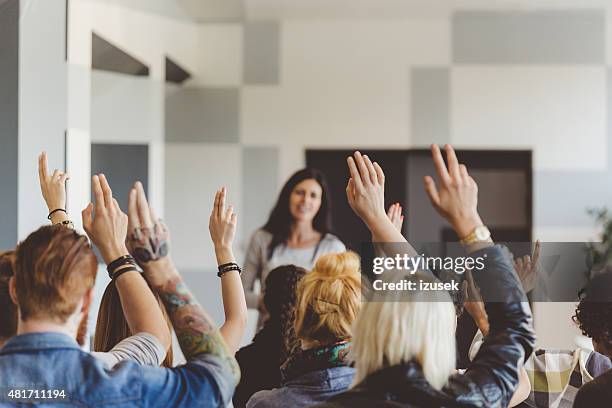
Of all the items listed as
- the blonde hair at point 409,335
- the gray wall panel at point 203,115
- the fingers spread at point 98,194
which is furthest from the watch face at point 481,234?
the gray wall panel at point 203,115

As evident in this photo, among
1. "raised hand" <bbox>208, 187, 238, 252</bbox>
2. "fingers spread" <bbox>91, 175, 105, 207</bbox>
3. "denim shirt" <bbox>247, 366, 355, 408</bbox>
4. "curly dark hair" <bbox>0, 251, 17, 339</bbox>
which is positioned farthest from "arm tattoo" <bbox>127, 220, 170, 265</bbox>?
"denim shirt" <bbox>247, 366, 355, 408</bbox>

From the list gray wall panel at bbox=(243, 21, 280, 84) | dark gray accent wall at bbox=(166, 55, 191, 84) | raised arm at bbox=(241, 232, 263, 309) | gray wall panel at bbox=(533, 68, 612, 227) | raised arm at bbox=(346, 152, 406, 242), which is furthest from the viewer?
gray wall panel at bbox=(243, 21, 280, 84)

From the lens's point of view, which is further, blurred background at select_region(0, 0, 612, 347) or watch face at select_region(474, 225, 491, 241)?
blurred background at select_region(0, 0, 612, 347)

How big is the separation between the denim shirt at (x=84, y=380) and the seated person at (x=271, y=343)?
0.72 meters

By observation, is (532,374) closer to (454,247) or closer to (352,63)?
(454,247)

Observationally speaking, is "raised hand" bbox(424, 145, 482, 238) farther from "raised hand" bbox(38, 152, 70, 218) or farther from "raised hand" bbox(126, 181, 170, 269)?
"raised hand" bbox(38, 152, 70, 218)

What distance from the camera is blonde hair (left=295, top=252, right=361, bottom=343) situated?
1379 mm

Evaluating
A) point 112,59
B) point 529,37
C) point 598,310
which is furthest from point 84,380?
point 529,37

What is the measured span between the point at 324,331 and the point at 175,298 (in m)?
0.41

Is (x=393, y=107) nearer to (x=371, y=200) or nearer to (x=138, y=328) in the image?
(x=371, y=200)

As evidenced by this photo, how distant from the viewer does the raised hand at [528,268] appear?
1427 mm

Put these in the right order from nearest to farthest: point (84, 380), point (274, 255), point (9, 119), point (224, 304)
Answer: point (84, 380)
point (224, 304)
point (9, 119)
point (274, 255)

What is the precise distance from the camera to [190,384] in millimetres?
1029

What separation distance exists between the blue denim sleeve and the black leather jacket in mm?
189
